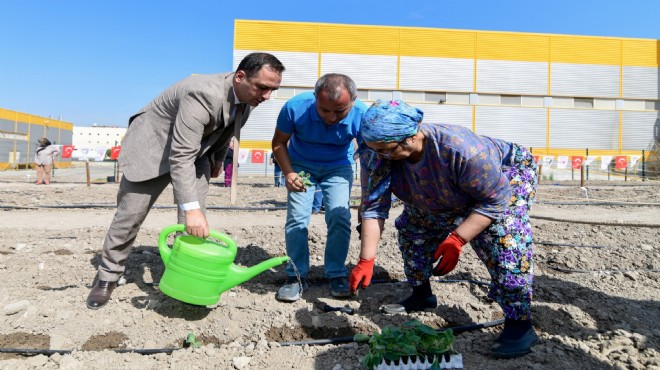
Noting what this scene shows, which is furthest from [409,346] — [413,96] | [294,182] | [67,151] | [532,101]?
[532,101]

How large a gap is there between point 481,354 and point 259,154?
53.6ft

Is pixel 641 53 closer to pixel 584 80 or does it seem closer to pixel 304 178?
pixel 584 80

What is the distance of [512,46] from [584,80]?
3760 millimetres

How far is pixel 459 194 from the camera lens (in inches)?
85.6

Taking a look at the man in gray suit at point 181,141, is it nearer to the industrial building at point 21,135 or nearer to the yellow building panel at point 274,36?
→ the yellow building panel at point 274,36

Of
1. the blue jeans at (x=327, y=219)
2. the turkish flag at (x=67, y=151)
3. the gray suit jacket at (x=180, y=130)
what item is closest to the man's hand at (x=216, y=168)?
the gray suit jacket at (x=180, y=130)

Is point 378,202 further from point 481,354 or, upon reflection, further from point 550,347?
point 550,347

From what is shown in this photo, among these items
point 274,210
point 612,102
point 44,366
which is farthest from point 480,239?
point 612,102

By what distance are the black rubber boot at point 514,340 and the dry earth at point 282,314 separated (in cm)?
4

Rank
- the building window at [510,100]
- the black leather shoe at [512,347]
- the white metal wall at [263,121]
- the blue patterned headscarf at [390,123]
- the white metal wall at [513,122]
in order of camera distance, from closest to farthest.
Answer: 1. the blue patterned headscarf at [390,123]
2. the black leather shoe at [512,347]
3. the white metal wall at [263,121]
4. the white metal wall at [513,122]
5. the building window at [510,100]

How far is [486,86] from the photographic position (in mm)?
21500

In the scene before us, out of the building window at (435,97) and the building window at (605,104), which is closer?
the building window at (435,97)

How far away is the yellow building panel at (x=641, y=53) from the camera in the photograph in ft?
72.1

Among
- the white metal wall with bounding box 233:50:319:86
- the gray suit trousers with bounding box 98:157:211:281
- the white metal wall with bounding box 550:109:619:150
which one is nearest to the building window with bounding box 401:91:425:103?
the white metal wall with bounding box 233:50:319:86
